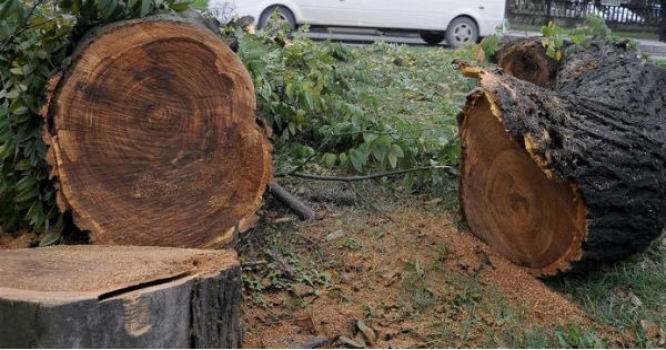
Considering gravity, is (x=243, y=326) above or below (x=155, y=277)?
below

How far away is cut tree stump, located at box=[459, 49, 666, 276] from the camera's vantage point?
3.63m

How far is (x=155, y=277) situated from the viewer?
291 cm

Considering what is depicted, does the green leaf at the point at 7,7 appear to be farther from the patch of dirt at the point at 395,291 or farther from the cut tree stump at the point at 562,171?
the cut tree stump at the point at 562,171

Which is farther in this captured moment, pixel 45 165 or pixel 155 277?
pixel 45 165

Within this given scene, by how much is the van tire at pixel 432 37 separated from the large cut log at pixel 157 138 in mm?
10976

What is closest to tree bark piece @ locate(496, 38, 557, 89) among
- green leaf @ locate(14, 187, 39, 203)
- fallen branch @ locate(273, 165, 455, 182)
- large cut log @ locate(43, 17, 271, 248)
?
fallen branch @ locate(273, 165, 455, 182)

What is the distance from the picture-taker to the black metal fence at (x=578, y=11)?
21.5 metres

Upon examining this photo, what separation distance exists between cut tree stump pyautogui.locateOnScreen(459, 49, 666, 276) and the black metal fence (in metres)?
18.0

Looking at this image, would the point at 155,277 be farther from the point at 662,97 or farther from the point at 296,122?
the point at 662,97

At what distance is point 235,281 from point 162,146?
85 centimetres

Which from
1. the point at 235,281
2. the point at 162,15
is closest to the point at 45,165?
the point at 162,15

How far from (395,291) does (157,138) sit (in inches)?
51.0

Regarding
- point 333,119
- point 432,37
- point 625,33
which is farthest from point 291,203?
point 625,33

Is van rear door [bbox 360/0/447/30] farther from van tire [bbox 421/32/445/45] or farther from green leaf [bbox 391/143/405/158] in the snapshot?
green leaf [bbox 391/143/405/158]
